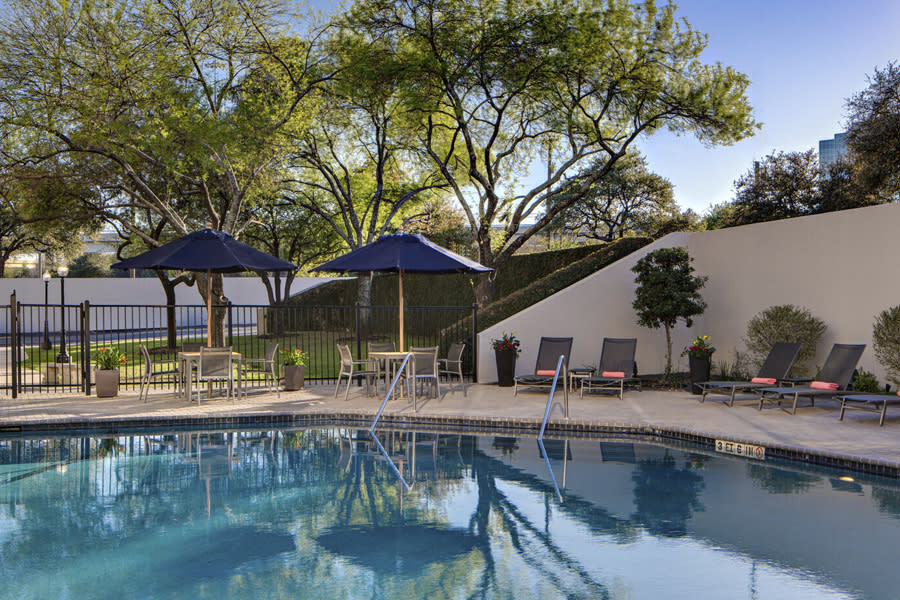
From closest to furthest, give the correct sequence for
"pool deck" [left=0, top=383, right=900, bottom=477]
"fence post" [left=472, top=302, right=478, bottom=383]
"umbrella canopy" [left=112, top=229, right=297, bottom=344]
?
"pool deck" [left=0, top=383, right=900, bottom=477] → "umbrella canopy" [left=112, top=229, right=297, bottom=344] → "fence post" [left=472, top=302, right=478, bottom=383]

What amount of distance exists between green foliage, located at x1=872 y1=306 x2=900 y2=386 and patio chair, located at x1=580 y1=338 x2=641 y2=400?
3.64 metres

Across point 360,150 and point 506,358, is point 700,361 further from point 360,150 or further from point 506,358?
point 360,150

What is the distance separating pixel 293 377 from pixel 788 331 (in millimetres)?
8333

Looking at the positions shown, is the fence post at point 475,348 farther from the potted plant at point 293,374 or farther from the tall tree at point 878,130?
the tall tree at point 878,130

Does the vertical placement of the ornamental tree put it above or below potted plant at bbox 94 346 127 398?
above

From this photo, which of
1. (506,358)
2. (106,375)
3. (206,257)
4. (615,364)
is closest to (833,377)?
(615,364)

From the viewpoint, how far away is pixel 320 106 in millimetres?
18281

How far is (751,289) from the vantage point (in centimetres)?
1256

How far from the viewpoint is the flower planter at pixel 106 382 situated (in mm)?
11469

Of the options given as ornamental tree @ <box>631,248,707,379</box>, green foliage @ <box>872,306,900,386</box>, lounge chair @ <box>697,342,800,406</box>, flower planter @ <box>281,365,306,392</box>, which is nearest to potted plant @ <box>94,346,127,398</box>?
flower planter @ <box>281,365,306,392</box>

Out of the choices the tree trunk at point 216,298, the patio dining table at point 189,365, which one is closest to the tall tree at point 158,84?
the tree trunk at point 216,298

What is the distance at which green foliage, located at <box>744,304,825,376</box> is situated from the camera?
36.7 ft

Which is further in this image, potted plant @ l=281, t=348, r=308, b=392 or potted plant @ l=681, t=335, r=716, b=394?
potted plant @ l=281, t=348, r=308, b=392

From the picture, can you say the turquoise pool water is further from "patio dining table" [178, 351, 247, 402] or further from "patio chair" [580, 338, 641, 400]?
"patio chair" [580, 338, 641, 400]
